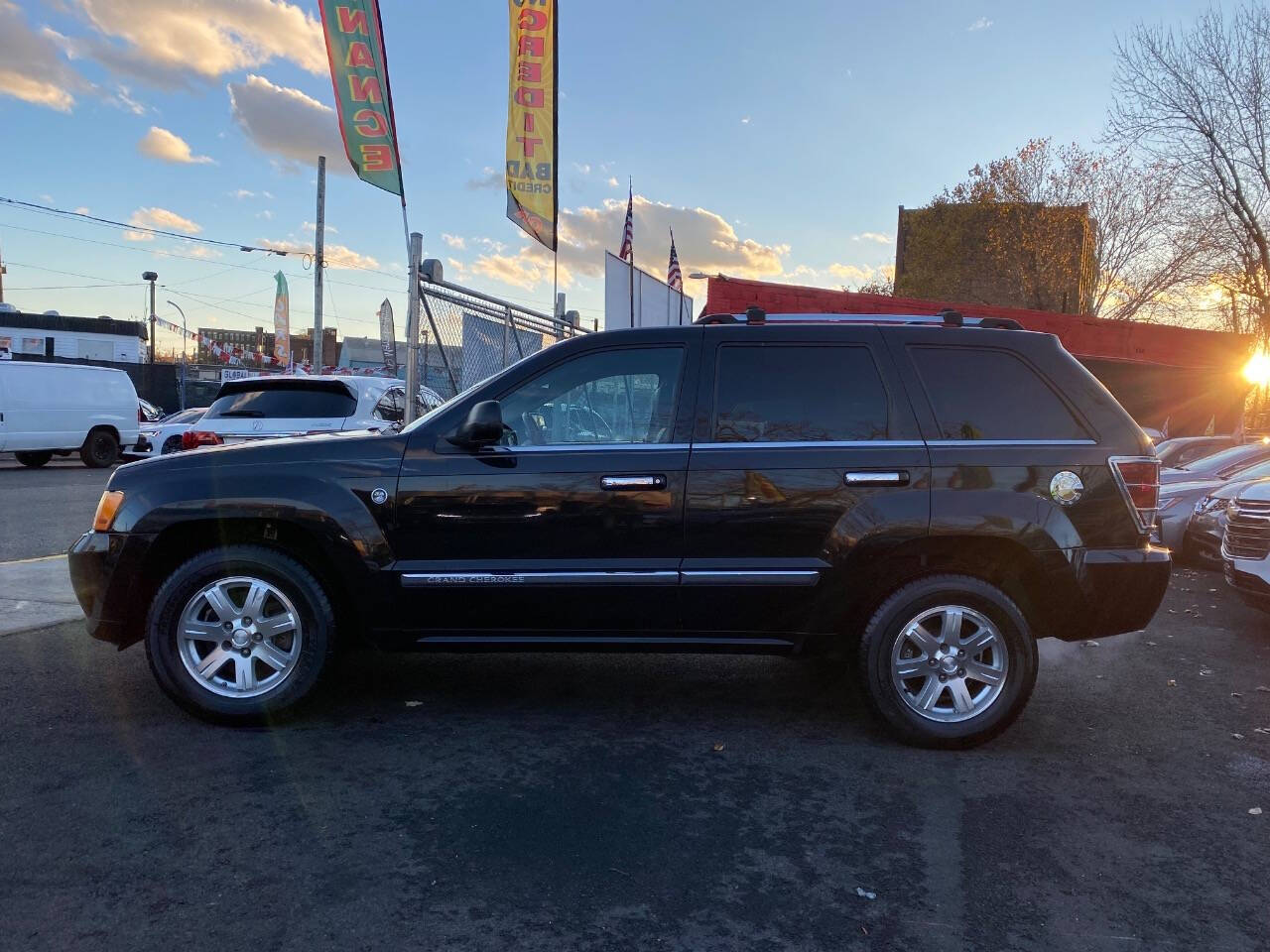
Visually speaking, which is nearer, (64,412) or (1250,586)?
(1250,586)

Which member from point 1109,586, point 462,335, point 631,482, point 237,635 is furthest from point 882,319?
point 462,335

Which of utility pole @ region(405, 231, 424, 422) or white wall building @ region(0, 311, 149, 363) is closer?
utility pole @ region(405, 231, 424, 422)

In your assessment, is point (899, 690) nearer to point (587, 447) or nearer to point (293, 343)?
point (587, 447)

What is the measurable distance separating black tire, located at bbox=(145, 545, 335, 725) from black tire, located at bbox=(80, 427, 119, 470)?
16978 millimetres

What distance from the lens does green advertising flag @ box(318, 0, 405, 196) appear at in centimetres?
929

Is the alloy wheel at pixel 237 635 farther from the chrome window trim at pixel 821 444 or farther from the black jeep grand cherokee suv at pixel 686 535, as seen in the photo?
the chrome window trim at pixel 821 444

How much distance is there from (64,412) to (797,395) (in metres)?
18.4

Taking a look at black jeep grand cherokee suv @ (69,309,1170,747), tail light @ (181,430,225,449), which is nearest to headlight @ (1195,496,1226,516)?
black jeep grand cherokee suv @ (69,309,1170,747)

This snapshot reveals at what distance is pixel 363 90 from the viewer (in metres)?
9.37

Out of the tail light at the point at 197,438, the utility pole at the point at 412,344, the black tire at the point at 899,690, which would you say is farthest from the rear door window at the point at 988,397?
the tail light at the point at 197,438

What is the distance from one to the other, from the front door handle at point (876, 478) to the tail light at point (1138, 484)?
0.95 metres

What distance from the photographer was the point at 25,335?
49.5 m

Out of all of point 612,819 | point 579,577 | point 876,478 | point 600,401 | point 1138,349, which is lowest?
point 612,819

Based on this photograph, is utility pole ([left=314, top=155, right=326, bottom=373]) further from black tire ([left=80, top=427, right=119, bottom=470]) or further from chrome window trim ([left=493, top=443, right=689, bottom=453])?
chrome window trim ([left=493, top=443, right=689, bottom=453])
